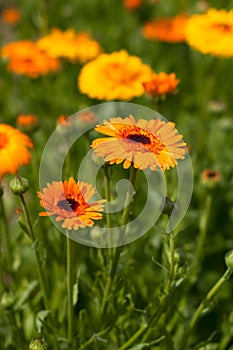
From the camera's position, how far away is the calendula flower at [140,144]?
1200 millimetres

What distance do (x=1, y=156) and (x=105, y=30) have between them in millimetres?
2781

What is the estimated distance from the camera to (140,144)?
4.10 feet

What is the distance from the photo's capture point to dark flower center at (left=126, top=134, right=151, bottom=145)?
1273 mm

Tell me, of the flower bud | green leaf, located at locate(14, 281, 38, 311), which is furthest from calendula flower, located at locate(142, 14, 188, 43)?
green leaf, located at locate(14, 281, 38, 311)

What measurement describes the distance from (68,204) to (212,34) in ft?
4.53

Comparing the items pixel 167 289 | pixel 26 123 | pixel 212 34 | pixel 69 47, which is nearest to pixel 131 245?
pixel 167 289

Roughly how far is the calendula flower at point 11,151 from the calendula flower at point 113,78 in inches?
16.1

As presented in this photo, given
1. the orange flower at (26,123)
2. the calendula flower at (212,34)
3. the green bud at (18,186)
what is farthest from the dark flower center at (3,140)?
the calendula flower at (212,34)

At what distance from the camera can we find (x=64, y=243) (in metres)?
1.97

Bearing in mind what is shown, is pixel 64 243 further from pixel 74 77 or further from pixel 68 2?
pixel 68 2

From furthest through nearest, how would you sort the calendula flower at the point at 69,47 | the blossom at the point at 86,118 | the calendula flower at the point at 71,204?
the calendula flower at the point at 69,47
the blossom at the point at 86,118
the calendula flower at the point at 71,204

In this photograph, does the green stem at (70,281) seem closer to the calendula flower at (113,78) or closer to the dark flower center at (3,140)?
the dark flower center at (3,140)

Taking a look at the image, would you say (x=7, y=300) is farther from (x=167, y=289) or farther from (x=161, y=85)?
(x=161, y=85)

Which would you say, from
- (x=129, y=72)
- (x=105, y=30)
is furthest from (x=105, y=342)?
(x=105, y=30)
